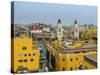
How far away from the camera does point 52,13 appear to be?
70.9 inches

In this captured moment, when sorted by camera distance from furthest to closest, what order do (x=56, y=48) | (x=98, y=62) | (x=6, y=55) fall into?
(x=98, y=62) < (x=56, y=48) < (x=6, y=55)

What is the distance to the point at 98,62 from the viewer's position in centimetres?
196

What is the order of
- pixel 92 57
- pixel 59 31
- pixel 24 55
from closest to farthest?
pixel 24 55
pixel 59 31
pixel 92 57

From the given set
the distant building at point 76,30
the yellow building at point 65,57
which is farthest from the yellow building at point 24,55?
the distant building at point 76,30

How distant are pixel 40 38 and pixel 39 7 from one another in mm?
244

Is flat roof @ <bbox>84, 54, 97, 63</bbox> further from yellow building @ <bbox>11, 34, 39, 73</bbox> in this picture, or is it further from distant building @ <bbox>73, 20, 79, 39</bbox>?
yellow building @ <bbox>11, 34, 39, 73</bbox>

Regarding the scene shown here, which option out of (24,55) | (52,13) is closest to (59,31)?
(52,13)

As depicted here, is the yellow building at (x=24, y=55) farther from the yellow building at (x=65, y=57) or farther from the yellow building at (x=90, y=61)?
the yellow building at (x=90, y=61)

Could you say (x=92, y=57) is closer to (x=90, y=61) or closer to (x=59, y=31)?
(x=90, y=61)

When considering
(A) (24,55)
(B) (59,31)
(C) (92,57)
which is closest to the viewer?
(A) (24,55)

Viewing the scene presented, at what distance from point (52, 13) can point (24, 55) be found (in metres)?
0.41

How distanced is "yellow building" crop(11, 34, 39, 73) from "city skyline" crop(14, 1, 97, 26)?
143 mm

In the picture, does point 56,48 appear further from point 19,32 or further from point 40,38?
point 19,32

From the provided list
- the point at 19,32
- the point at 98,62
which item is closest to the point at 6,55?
the point at 19,32
